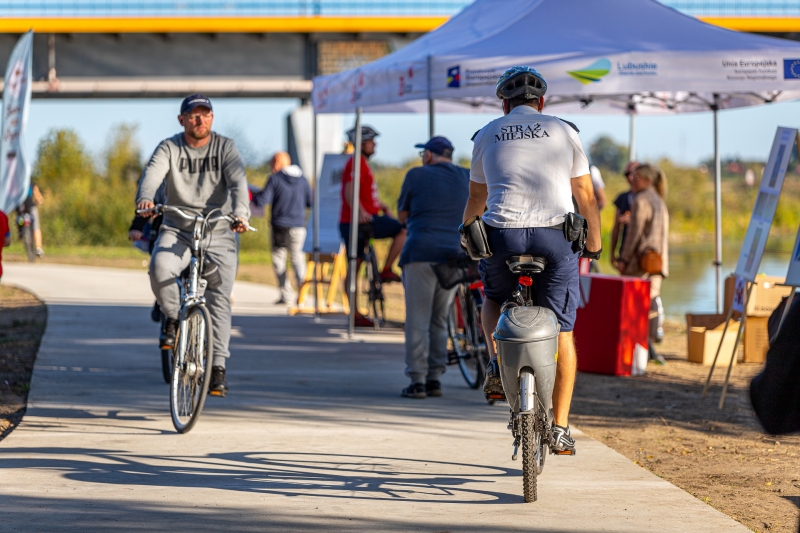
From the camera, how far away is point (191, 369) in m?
6.66

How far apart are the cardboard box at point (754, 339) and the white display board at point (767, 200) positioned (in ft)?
7.17

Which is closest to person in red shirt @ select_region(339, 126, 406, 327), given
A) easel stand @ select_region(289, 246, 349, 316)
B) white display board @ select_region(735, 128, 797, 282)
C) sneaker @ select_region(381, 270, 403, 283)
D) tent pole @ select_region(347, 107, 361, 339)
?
sneaker @ select_region(381, 270, 403, 283)

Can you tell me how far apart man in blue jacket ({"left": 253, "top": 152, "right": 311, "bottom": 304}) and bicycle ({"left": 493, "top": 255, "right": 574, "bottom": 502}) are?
9.50m

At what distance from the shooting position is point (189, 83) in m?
29.0

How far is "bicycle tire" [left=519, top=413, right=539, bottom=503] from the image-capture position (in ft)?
16.0

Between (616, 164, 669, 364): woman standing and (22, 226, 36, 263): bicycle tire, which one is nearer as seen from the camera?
(616, 164, 669, 364): woman standing

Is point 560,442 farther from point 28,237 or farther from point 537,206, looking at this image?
point 28,237

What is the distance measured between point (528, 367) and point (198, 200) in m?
3.19

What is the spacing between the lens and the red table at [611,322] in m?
9.59

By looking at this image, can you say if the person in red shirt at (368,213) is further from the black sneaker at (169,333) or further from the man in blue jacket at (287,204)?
the black sneaker at (169,333)

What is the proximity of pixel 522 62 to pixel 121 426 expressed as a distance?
433cm

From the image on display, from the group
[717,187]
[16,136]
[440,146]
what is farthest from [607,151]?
[440,146]

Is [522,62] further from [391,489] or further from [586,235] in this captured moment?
[391,489]

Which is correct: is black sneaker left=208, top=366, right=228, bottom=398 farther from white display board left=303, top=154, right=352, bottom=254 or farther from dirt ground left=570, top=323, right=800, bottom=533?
white display board left=303, top=154, right=352, bottom=254
